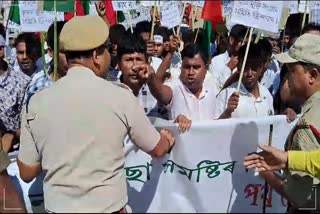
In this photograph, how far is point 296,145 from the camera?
2693 mm

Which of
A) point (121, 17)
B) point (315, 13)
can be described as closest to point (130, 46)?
point (315, 13)

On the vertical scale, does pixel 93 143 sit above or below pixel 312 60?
below

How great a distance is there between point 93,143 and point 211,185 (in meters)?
1.46

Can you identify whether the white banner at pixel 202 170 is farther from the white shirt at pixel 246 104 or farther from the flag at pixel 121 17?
the flag at pixel 121 17

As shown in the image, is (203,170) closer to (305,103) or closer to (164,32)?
(305,103)

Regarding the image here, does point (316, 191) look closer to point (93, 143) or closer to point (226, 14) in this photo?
point (93, 143)

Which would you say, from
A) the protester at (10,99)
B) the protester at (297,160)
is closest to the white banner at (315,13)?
the protester at (10,99)

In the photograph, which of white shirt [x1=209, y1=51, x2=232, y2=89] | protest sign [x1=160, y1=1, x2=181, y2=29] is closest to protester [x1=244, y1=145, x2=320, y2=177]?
white shirt [x1=209, y1=51, x2=232, y2=89]

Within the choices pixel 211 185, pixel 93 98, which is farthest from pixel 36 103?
pixel 211 185

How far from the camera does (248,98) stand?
4168mm

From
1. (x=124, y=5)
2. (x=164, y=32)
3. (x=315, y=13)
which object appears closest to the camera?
(x=315, y=13)

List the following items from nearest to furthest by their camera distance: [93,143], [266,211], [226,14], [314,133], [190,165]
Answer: [93,143], [314,133], [190,165], [266,211], [226,14]

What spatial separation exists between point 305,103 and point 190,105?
1.54 metres

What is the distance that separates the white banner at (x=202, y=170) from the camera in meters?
3.53
